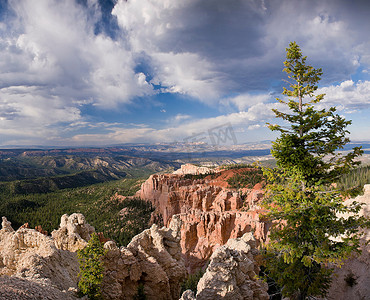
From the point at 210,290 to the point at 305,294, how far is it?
5238mm

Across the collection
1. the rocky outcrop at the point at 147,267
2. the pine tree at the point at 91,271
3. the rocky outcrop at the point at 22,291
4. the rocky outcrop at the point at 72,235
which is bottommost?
the rocky outcrop at the point at 147,267

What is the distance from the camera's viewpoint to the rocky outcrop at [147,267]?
15052mm

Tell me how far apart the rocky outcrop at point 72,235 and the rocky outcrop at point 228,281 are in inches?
489

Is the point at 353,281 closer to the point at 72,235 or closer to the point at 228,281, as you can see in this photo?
the point at 228,281

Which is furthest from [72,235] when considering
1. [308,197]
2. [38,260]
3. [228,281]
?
[308,197]

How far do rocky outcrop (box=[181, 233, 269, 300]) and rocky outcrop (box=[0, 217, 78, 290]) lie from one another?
26.2 feet

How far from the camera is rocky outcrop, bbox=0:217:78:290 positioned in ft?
36.3

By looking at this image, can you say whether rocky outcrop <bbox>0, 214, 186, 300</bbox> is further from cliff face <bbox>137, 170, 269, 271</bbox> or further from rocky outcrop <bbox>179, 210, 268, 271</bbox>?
cliff face <bbox>137, 170, 269, 271</bbox>

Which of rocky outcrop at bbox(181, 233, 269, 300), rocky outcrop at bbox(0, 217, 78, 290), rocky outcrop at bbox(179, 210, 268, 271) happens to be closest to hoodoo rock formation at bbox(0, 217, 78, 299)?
rocky outcrop at bbox(0, 217, 78, 290)

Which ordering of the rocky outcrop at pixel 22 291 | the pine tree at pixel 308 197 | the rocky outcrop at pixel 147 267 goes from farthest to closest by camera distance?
1. the rocky outcrop at pixel 147 267
2. the pine tree at pixel 308 197
3. the rocky outcrop at pixel 22 291

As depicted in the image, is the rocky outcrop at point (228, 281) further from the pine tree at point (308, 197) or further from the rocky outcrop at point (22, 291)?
the rocky outcrop at point (22, 291)

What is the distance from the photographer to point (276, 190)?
37.0 feet

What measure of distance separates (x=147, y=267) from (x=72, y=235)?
8.28 metres

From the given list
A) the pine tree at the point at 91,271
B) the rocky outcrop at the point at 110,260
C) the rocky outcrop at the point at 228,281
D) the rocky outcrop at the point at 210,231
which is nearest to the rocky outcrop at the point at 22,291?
the rocky outcrop at the point at 110,260
